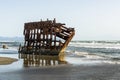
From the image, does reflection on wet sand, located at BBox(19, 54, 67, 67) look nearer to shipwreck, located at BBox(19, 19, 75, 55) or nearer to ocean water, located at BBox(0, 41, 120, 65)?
ocean water, located at BBox(0, 41, 120, 65)

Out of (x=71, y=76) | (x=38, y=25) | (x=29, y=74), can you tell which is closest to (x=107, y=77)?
(x=71, y=76)

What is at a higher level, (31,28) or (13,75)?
(31,28)

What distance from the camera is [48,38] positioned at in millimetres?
45812

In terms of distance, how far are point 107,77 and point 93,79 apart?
Answer: 4.75ft

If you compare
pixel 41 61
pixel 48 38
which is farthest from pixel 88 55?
pixel 41 61

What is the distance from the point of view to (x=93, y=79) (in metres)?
21.2

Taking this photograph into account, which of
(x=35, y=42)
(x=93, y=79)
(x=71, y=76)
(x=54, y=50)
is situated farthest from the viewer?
(x=35, y=42)

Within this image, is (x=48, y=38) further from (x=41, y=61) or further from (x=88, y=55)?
(x=41, y=61)

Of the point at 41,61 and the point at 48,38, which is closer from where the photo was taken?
the point at 41,61

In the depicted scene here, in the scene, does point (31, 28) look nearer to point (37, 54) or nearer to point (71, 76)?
point (37, 54)

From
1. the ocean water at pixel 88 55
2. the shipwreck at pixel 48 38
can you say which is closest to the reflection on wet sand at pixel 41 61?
the ocean water at pixel 88 55

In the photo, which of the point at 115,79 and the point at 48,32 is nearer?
the point at 115,79

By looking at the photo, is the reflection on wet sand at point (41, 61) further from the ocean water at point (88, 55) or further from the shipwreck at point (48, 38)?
the shipwreck at point (48, 38)

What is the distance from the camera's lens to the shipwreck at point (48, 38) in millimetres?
44625
